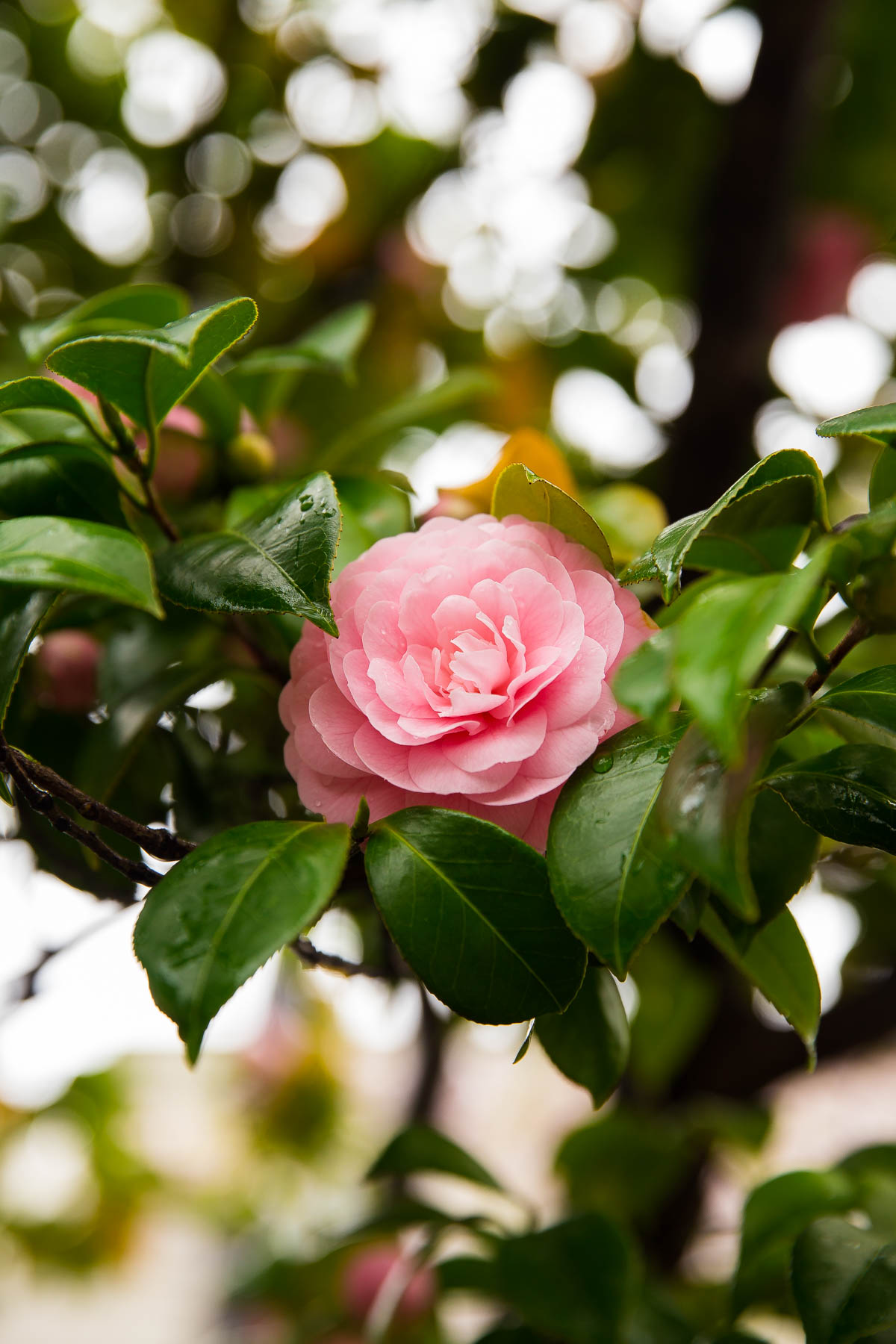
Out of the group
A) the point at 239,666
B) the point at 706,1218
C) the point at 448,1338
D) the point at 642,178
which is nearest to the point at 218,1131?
the point at 448,1338

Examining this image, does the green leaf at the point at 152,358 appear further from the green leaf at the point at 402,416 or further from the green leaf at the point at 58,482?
the green leaf at the point at 402,416

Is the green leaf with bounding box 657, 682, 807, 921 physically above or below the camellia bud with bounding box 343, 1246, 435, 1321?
above

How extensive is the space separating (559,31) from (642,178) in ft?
0.55

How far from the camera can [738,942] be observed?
0.27 metres

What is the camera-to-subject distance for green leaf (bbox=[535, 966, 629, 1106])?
0.33m

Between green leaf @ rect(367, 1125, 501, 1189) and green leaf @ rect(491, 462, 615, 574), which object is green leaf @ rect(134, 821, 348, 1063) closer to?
green leaf @ rect(491, 462, 615, 574)

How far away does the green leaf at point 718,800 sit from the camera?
19 centimetres

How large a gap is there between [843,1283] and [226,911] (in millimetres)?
264

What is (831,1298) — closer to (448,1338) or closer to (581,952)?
(581,952)

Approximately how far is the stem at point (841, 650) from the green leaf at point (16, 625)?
219 mm

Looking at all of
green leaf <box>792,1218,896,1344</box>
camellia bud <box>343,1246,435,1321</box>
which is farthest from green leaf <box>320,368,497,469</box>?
camellia bud <box>343,1246,435,1321</box>

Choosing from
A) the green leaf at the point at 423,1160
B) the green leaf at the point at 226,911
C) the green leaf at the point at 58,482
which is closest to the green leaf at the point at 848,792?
the green leaf at the point at 226,911

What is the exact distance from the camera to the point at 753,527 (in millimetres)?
285

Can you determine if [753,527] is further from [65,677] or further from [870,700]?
[65,677]
